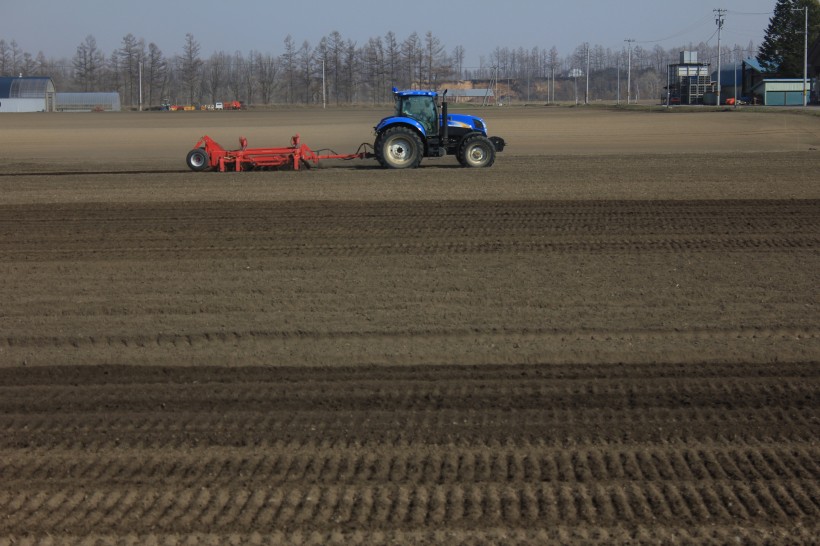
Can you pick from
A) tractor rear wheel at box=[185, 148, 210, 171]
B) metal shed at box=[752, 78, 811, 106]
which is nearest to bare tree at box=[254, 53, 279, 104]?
metal shed at box=[752, 78, 811, 106]

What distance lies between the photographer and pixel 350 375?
24.1 feet

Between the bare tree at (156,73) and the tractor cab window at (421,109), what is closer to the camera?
the tractor cab window at (421,109)

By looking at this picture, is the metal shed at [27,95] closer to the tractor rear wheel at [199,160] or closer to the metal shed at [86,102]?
the metal shed at [86,102]

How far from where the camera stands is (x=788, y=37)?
3816 inches

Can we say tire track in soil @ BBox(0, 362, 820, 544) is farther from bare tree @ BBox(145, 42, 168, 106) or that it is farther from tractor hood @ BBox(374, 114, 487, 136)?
bare tree @ BBox(145, 42, 168, 106)

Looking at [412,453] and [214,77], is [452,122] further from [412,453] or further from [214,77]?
[214,77]

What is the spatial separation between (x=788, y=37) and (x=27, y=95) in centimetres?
7902

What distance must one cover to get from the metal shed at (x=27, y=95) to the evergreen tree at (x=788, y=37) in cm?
7548

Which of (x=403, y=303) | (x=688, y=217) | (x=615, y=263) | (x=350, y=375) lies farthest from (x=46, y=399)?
(x=688, y=217)

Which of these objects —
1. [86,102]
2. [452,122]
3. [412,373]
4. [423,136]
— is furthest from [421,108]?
[86,102]

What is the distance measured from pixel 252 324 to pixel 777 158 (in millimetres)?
19725

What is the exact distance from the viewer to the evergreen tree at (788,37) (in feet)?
309

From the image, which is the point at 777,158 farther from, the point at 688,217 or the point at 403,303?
the point at 403,303

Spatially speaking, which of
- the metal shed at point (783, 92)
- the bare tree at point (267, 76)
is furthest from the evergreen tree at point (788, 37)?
the bare tree at point (267, 76)
